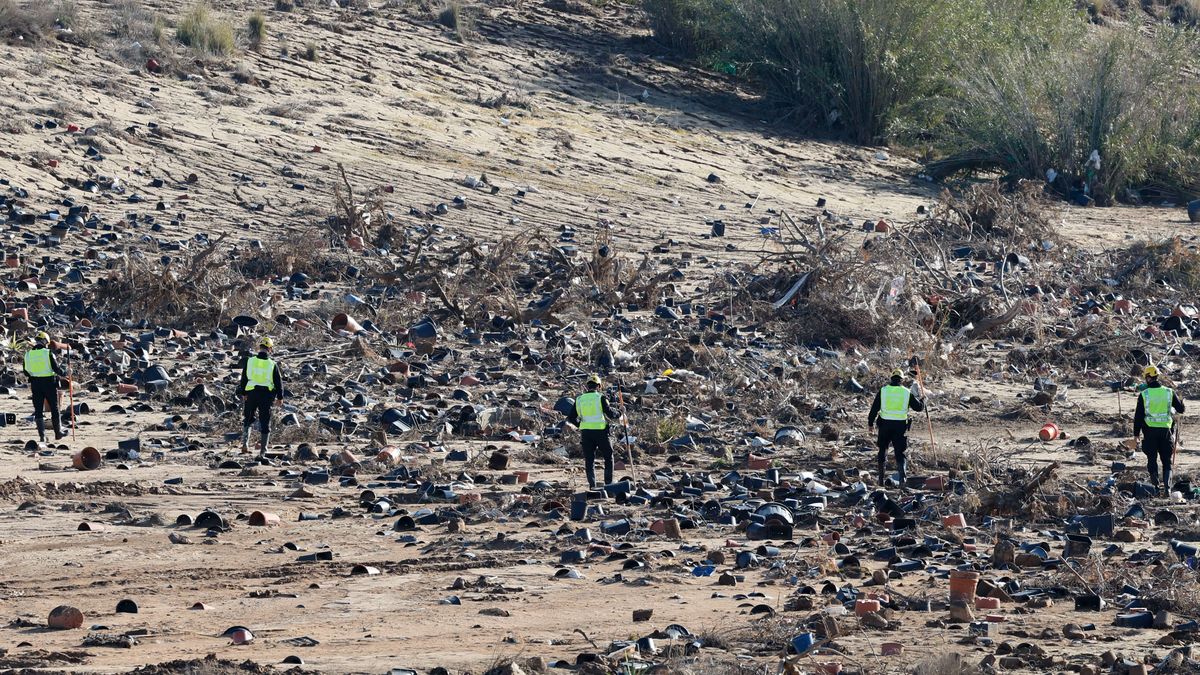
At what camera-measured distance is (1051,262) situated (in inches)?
775

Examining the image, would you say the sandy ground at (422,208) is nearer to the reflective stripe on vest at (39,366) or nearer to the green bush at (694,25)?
the green bush at (694,25)

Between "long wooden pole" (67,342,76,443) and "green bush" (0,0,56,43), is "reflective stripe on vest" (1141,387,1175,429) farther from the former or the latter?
"green bush" (0,0,56,43)

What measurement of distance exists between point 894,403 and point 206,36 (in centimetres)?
1435

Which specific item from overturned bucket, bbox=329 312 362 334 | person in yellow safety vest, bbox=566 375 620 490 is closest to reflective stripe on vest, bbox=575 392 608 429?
person in yellow safety vest, bbox=566 375 620 490

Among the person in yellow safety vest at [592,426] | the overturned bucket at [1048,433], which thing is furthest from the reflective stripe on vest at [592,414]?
the overturned bucket at [1048,433]

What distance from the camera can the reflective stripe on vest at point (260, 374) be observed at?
12.5m

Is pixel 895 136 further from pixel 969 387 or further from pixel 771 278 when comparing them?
pixel 969 387

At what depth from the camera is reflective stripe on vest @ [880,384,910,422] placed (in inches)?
463

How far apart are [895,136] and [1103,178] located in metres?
3.47

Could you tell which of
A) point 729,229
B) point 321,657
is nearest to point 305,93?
point 729,229

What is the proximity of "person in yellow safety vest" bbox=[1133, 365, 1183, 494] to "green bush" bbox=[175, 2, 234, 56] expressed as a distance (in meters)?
15.3

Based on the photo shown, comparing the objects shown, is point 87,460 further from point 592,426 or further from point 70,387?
point 592,426

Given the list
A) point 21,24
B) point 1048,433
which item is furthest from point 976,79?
point 21,24

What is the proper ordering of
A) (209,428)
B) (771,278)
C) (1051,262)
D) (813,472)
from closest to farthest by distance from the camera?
(813,472) → (209,428) → (771,278) → (1051,262)
